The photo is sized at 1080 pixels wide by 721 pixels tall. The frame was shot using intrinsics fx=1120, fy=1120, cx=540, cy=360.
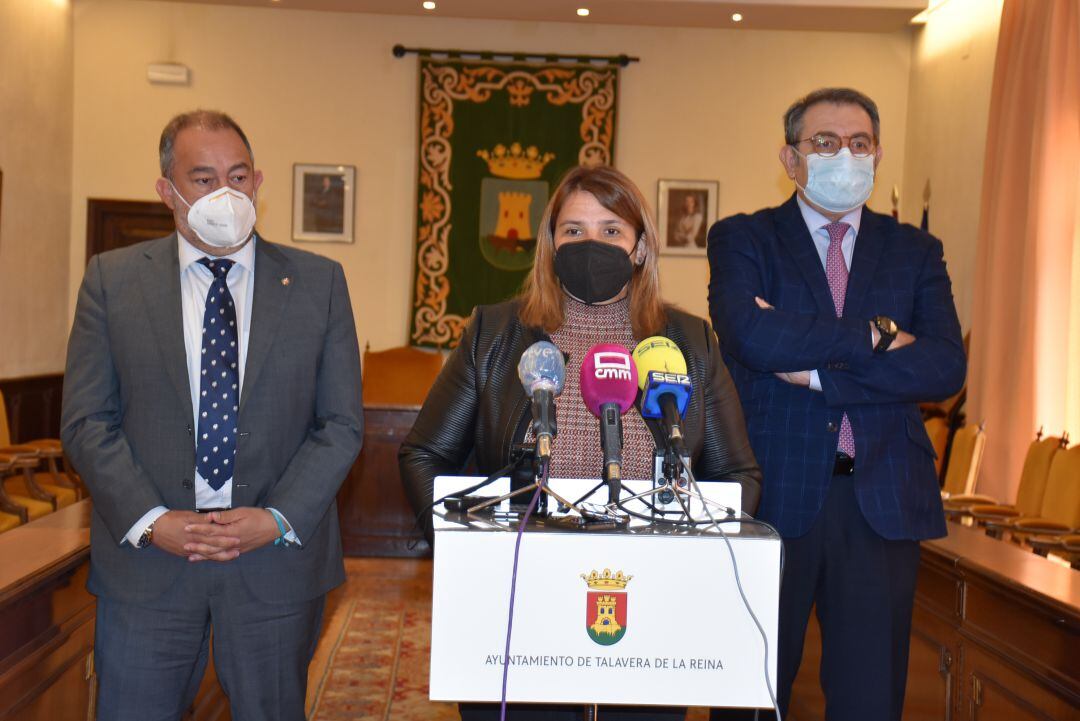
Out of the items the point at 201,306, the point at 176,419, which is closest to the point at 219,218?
the point at 201,306

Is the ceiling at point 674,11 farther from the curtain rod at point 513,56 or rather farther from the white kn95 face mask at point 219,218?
the white kn95 face mask at point 219,218

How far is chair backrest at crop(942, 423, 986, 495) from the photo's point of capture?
671 centimetres

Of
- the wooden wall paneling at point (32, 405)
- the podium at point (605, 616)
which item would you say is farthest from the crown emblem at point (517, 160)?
the podium at point (605, 616)

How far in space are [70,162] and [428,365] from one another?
3.85m

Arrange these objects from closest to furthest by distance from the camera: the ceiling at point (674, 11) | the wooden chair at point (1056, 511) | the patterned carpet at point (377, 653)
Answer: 1. the patterned carpet at point (377, 653)
2. the wooden chair at point (1056, 511)
3. the ceiling at point (674, 11)

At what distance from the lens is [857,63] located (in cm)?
1077

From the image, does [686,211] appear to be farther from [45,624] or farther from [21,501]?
[45,624]

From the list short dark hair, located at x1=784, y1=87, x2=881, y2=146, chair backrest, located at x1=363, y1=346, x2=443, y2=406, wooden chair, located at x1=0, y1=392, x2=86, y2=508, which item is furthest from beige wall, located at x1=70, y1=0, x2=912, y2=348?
short dark hair, located at x1=784, y1=87, x2=881, y2=146

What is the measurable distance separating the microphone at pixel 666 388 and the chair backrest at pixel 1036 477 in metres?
5.02

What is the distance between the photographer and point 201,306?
2.60 meters

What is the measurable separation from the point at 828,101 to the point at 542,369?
137 cm

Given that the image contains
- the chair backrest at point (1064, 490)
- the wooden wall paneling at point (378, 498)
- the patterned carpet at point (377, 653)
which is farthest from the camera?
the wooden wall paneling at point (378, 498)

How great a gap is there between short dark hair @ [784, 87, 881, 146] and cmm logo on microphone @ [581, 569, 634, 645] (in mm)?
1521

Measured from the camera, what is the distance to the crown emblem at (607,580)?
1550 millimetres
